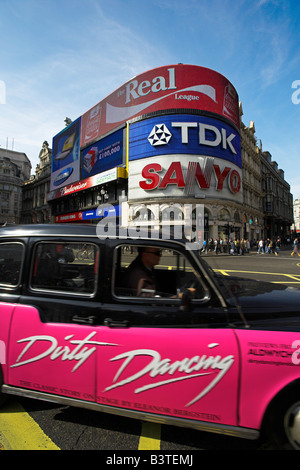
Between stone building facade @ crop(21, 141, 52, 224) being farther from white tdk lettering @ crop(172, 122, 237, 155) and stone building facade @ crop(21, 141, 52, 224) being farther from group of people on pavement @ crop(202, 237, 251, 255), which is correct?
group of people on pavement @ crop(202, 237, 251, 255)

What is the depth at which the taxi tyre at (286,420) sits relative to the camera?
5.18ft

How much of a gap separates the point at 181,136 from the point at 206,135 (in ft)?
11.0

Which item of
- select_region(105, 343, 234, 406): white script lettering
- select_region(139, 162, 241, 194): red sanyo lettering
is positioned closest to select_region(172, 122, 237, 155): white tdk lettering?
select_region(139, 162, 241, 194): red sanyo lettering

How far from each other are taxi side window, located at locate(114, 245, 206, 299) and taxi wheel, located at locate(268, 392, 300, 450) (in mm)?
889

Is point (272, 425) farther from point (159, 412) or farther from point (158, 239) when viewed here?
point (158, 239)

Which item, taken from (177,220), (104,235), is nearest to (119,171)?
(177,220)

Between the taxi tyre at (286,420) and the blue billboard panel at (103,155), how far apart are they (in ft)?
111

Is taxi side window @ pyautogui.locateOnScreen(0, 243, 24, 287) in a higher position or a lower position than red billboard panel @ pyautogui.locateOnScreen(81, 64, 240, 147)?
lower

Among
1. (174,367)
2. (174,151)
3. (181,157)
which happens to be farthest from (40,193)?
(174,367)

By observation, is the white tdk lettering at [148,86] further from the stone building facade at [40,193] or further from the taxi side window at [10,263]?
the stone building facade at [40,193]

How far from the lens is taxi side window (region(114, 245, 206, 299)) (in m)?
1.98

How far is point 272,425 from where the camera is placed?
1619mm

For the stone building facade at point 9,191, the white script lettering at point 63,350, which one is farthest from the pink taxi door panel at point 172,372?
the stone building facade at point 9,191

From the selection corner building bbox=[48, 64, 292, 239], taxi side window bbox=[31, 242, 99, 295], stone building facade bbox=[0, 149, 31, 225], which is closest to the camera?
taxi side window bbox=[31, 242, 99, 295]
